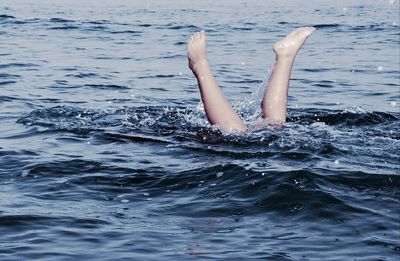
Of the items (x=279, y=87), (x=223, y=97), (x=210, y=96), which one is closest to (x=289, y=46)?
(x=279, y=87)

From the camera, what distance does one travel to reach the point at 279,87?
773cm

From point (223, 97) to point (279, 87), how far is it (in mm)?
A: 564

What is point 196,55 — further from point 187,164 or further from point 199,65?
point 187,164

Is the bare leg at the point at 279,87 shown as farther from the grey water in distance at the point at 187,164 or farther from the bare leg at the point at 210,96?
the bare leg at the point at 210,96

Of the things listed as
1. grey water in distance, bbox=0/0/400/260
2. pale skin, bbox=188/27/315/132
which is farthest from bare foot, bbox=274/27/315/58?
grey water in distance, bbox=0/0/400/260

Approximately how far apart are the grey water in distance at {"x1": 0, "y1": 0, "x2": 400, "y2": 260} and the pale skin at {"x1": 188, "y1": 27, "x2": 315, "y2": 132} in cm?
17

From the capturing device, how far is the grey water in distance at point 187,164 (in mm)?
5195

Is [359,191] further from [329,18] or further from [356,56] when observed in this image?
[329,18]

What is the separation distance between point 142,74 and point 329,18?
1035 centimetres

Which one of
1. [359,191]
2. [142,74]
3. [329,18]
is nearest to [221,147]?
[359,191]

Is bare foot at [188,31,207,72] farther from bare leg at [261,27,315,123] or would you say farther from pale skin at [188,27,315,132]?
bare leg at [261,27,315,123]

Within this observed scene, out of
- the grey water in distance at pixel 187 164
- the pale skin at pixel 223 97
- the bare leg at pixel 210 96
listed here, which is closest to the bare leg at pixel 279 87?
the pale skin at pixel 223 97

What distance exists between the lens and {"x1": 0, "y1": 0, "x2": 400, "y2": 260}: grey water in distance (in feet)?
17.0

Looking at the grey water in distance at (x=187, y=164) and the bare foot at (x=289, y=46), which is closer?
the grey water in distance at (x=187, y=164)
